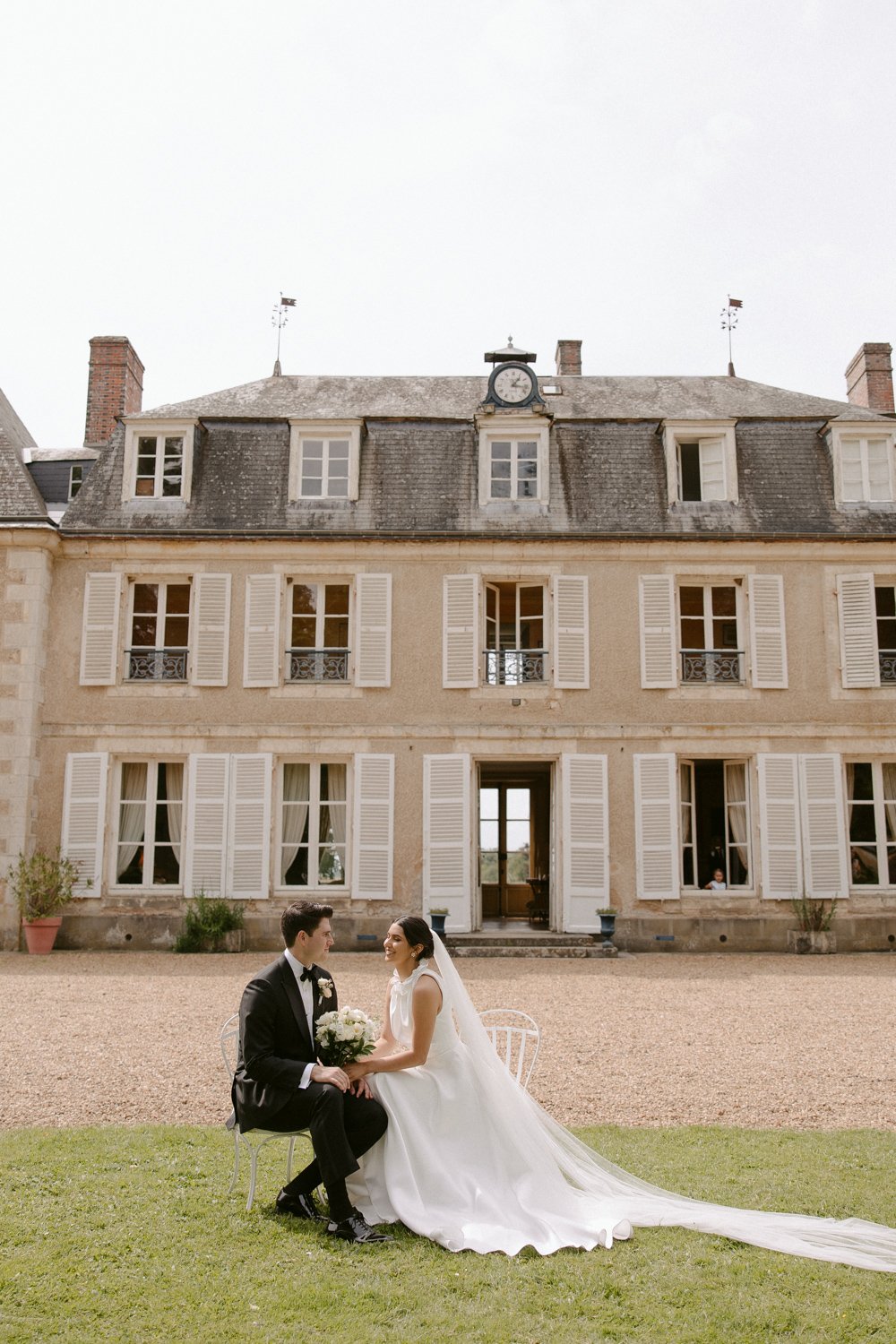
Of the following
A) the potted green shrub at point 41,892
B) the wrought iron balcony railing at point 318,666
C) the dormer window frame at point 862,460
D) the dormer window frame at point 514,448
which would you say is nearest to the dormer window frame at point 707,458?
the dormer window frame at point 862,460

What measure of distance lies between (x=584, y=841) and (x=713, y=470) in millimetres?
5659

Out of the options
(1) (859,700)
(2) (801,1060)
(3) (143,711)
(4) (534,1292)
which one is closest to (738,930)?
(1) (859,700)

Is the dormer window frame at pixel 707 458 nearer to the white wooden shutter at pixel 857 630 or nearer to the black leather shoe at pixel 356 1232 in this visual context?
the white wooden shutter at pixel 857 630

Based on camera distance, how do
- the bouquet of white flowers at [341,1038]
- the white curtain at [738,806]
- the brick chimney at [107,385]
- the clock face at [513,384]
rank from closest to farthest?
the bouquet of white flowers at [341,1038]
the white curtain at [738,806]
the clock face at [513,384]
the brick chimney at [107,385]

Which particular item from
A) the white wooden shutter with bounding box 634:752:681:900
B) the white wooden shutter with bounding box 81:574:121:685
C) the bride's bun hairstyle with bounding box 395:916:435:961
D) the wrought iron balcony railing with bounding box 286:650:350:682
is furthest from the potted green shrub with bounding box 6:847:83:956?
the bride's bun hairstyle with bounding box 395:916:435:961

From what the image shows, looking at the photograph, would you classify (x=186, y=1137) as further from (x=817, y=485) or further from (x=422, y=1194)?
(x=817, y=485)

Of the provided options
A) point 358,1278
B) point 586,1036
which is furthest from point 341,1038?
point 586,1036

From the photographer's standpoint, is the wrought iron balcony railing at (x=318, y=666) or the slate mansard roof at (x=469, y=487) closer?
the wrought iron balcony railing at (x=318, y=666)

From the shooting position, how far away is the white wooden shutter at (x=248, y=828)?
14.3 metres

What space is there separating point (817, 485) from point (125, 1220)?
1395cm

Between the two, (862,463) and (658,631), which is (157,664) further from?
(862,463)

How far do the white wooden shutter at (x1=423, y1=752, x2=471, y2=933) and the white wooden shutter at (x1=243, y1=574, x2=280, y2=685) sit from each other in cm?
247

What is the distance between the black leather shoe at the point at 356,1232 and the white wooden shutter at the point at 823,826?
11.5 m

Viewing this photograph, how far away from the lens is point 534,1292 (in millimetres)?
3523
